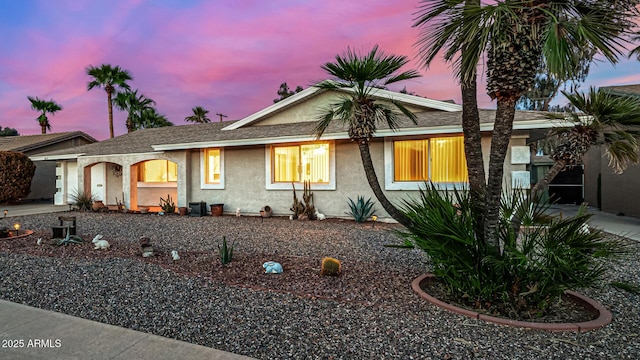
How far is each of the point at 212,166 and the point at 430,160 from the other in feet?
28.9

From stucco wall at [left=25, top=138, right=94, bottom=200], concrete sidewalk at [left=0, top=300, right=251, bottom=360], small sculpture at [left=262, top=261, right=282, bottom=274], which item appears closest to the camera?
concrete sidewalk at [left=0, top=300, right=251, bottom=360]

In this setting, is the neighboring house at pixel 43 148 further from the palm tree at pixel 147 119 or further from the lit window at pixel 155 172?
the lit window at pixel 155 172

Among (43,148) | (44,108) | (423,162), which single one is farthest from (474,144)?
(44,108)

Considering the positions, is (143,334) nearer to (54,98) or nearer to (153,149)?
(153,149)

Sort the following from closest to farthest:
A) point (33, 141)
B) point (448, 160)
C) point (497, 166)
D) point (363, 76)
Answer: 1. point (497, 166)
2. point (363, 76)
3. point (448, 160)
4. point (33, 141)

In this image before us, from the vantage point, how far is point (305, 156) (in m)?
12.4

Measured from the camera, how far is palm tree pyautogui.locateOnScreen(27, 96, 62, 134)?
29.7m

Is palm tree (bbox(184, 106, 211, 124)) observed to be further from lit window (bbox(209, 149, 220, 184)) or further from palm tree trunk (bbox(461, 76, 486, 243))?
palm tree trunk (bbox(461, 76, 486, 243))

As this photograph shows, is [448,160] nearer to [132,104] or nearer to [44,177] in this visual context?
[44,177]

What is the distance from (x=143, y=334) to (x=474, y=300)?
3.60 m

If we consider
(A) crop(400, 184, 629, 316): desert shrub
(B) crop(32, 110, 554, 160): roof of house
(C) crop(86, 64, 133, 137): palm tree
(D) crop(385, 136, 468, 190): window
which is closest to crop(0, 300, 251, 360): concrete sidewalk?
(A) crop(400, 184, 629, 316): desert shrub

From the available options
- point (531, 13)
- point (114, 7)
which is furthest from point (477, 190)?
point (114, 7)

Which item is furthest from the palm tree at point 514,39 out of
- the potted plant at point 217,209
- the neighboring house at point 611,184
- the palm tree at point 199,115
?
the palm tree at point 199,115

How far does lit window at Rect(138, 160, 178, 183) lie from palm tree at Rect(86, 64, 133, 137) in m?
12.0
